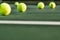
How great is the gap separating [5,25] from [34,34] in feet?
0.39

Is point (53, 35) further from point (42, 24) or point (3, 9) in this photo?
point (3, 9)

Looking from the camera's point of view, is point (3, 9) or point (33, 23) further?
point (3, 9)

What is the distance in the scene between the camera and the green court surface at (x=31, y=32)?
0.69 metres

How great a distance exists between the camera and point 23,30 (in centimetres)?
70

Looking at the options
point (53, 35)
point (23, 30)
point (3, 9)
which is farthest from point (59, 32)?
point (3, 9)

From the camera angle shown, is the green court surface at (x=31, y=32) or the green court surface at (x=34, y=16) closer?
the green court surface at (x=31, y=32)

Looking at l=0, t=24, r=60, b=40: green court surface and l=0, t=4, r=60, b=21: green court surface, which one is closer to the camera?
l=0, t=24, r=60, b=40: green court surface

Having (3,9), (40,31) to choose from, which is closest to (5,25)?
(40,31)

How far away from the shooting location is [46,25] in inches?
26.7

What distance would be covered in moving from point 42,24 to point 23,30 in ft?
0.25

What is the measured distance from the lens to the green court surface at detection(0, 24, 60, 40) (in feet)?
2.25

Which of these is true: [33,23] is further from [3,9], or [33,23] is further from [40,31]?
[3,9]

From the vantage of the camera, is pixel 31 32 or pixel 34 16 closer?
pixel 31 32

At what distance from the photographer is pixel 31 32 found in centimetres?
70
